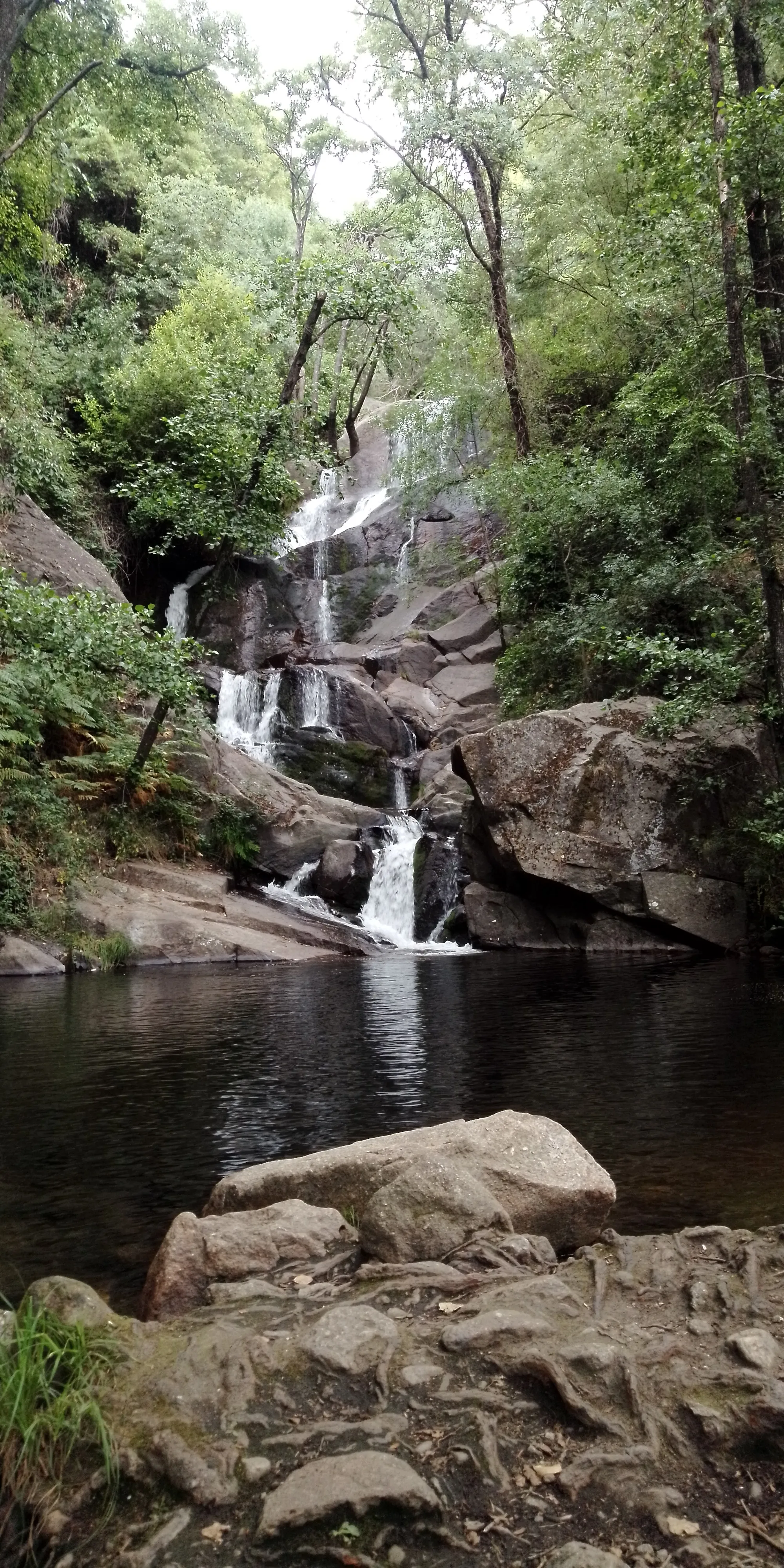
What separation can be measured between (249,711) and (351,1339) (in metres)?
21.2

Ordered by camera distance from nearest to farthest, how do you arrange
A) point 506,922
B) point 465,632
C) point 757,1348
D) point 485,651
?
point 757,1348
point 506,922
point 485,651
point 465,632

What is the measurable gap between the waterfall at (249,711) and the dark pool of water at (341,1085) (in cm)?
1079

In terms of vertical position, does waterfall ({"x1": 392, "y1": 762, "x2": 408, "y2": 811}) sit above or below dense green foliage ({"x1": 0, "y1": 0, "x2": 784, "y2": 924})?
below

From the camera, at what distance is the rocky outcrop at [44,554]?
766 inches

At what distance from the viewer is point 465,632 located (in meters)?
27.2

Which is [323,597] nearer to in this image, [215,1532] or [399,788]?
[399,788]

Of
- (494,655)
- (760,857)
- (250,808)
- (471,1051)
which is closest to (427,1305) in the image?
(471,1051)

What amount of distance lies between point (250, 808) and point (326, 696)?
228 inches

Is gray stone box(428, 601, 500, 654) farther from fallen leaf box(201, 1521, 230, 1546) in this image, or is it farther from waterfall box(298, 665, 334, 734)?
fallen leaf box(201, 1521, 230, 1546)

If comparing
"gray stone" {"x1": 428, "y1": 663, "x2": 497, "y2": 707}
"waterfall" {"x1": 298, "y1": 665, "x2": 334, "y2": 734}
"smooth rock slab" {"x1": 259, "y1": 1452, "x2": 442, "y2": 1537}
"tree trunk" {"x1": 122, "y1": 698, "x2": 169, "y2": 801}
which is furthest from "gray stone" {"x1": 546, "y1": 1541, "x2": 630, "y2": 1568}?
"gray stone" {"x1": 428, "y1": 663, "x2": 497, "y2": 707}

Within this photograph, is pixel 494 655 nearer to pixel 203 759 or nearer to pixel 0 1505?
pixel 203 759

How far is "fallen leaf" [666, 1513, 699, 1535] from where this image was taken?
227cm

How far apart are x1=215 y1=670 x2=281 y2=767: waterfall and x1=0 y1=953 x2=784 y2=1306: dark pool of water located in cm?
1079

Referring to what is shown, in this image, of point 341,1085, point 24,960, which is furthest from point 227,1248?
point 24,960
